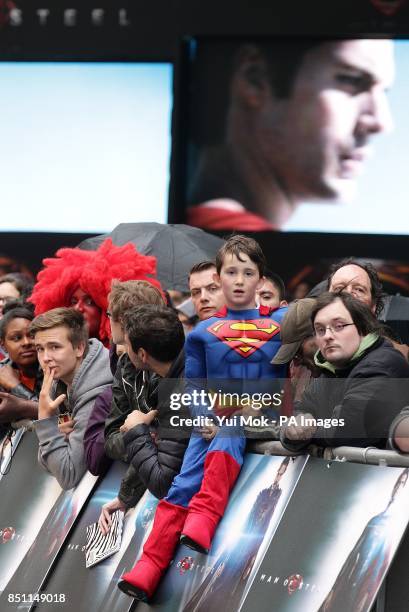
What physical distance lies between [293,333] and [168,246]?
298 centimetres

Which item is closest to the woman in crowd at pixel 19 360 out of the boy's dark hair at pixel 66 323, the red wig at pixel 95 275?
the red wig at pixel 95 275

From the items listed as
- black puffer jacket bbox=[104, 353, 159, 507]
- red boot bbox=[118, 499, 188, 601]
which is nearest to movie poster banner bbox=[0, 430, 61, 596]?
black puffer jacket bbox=[104, 353, 159, 507]

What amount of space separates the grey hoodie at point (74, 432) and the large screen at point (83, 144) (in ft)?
20.0

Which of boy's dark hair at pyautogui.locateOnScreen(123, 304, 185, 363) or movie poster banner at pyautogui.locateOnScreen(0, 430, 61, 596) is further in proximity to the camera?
movie poster banner at pyautogui.locateOnScreen(0, 430, 61, 596)

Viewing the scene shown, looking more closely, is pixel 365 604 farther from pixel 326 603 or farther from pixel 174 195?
pixel 174 195

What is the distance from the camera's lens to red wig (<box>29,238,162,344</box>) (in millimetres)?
6727

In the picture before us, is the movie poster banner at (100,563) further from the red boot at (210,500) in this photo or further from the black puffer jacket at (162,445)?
the red boot at (210,500)

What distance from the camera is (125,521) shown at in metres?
5.39

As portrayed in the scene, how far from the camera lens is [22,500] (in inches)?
249

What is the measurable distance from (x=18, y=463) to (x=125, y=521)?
1.38m

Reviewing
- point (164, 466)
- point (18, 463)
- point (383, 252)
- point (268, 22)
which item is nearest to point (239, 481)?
point (164, 466)

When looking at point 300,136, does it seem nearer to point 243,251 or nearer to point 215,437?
point 243,251

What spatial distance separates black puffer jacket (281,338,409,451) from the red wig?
2346 millimetres

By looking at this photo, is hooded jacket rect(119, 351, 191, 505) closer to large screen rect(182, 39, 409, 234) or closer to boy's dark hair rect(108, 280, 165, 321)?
boy's dark hair rect(108, 280, 165, 321)
